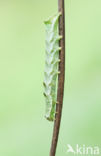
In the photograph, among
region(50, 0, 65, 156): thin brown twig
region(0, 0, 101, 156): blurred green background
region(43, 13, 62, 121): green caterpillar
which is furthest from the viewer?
region(0, 0, 101, 156): blurred green background

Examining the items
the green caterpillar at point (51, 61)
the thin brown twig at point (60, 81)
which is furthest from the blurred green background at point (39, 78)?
the thin brown twig at point (60, 81)

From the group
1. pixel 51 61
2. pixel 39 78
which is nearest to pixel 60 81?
pixel 51 61

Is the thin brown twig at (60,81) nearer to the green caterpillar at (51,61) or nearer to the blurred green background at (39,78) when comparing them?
the green caterpillar at (51,61)

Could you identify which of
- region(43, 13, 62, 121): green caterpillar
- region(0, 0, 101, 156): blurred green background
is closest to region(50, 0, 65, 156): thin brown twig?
region(43, 13, 62, 121): green caterpillar

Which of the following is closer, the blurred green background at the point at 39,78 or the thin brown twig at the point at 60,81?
the thin brown twig at the point at 60,81

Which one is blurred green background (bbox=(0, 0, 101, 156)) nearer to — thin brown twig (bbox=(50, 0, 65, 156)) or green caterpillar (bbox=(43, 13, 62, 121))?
green caterpillar (bbox=(43, 13, 62, 121))

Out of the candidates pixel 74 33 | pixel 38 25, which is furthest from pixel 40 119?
pixel 38 25

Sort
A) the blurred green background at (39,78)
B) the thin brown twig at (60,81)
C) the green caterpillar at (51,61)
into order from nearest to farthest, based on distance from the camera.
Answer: the thin brown twig at (60,81) < the green caterpillar at (51,61) < the blurred green background at (39,78)
